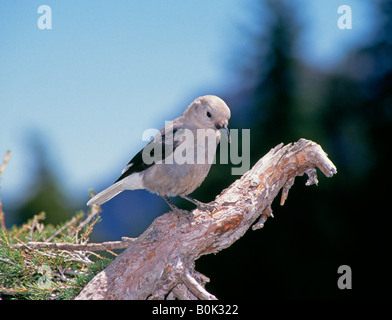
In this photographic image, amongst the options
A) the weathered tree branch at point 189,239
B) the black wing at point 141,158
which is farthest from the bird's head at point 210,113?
the weathered tree branch at point 189,239

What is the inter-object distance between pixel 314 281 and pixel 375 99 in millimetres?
4217

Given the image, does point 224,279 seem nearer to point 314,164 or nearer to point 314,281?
point 314,281

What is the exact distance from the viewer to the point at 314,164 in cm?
412

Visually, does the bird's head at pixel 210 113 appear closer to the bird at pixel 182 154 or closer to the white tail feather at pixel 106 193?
the bird at pixel 182 154

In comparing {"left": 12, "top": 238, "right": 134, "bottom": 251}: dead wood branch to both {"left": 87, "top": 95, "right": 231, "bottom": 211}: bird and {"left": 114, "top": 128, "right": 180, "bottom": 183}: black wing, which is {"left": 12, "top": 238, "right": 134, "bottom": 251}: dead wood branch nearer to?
{"left": 87, "top": 95, "right": 231, "bottom": 211}: bird

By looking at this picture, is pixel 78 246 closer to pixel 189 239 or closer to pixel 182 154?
pixel 189 239

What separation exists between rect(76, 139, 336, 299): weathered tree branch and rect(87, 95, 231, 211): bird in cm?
24

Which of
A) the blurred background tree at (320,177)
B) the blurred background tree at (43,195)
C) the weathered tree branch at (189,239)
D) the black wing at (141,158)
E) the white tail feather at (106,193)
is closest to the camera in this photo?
the weathered tree branch at (189,239)

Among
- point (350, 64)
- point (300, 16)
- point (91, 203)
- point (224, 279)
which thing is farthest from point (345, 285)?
point (300, 16)

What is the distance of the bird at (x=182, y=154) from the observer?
377 centimetres

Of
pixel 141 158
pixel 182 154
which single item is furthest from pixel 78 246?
pixel 182 154

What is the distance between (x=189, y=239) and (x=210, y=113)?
3.78ft

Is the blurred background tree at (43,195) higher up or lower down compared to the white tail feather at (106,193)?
lower down

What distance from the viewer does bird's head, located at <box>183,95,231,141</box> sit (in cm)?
376
